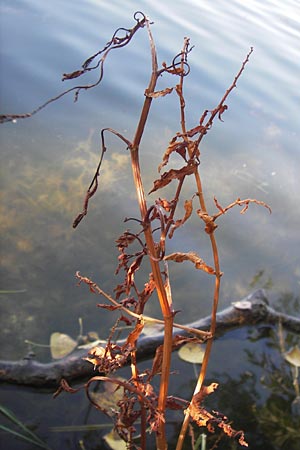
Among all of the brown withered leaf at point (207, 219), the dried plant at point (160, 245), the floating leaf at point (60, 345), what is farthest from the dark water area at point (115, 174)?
the brown withered leaf at point (207, 219)

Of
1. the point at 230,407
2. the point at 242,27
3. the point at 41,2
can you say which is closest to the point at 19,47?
the point at 41,2

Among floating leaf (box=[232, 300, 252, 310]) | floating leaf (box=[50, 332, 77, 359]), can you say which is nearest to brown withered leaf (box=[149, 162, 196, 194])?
floating leaf (box=[50, 332, 77, 359])

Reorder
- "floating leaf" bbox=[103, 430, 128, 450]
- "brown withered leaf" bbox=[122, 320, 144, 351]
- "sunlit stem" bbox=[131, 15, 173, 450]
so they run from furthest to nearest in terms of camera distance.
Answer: "floating leaf" bbox=[103, 430, 128, 450], "brown withered leaf" bbox=[122, 320, 144, 351], "sunlit stem" bbox=[131, 15, 173, 450]

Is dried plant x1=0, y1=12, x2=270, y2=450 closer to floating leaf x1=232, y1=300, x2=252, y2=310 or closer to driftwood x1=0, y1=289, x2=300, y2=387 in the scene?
driftwood x1=0, y1=289, x2=300, y2=387

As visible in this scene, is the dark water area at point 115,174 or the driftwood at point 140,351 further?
the dark water area at point 115,174

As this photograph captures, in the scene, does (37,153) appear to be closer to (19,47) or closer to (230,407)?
(19,47)

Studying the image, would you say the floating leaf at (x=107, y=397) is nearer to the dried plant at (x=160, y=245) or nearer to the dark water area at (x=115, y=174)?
the dark water area at (x=115, y=174)
